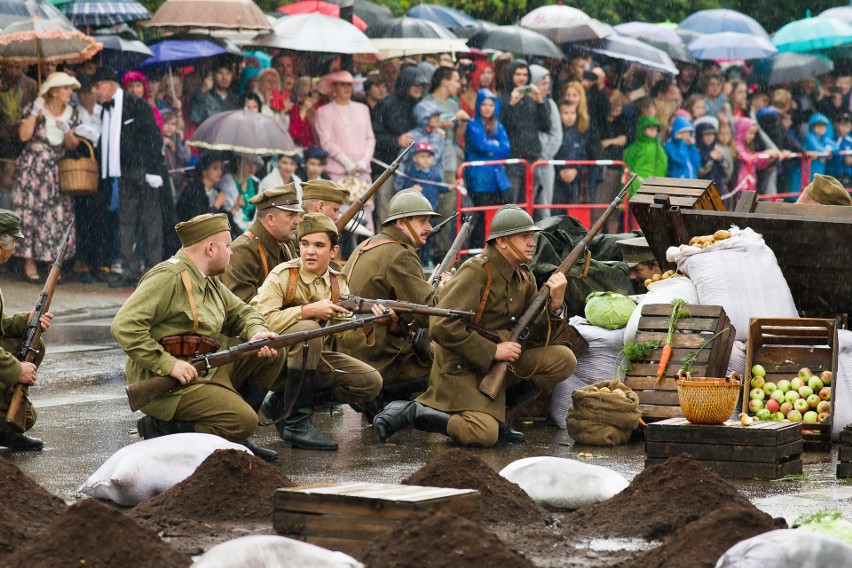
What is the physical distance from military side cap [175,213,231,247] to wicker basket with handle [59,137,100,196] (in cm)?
815

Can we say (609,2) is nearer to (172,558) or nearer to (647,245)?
(647,245)

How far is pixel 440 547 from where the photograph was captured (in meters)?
5.79

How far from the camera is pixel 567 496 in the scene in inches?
308

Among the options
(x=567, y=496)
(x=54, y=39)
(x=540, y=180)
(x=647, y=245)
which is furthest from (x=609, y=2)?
(x=567, y=496)

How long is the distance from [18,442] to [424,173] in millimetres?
10045

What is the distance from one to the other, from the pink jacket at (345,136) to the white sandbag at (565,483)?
10681 mm

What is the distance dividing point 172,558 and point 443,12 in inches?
677

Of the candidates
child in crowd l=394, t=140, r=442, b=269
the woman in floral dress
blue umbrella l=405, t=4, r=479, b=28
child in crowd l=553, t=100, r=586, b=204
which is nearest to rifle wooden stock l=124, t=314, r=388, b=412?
the woman in floral dress

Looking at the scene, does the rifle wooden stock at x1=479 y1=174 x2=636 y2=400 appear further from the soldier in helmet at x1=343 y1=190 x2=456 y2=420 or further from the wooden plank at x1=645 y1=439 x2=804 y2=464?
the wooden plank at x1=645 y1=439 x2=804 y2=464

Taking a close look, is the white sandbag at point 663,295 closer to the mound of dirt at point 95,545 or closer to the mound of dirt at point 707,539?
the mound of dirt at point 707,539

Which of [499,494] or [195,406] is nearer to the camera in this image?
[499,494]

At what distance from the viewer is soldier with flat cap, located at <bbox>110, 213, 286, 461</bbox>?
8.94m

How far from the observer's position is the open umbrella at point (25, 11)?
54.0 ft

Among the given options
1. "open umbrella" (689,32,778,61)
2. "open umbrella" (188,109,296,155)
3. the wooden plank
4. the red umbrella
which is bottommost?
the wooden plank
